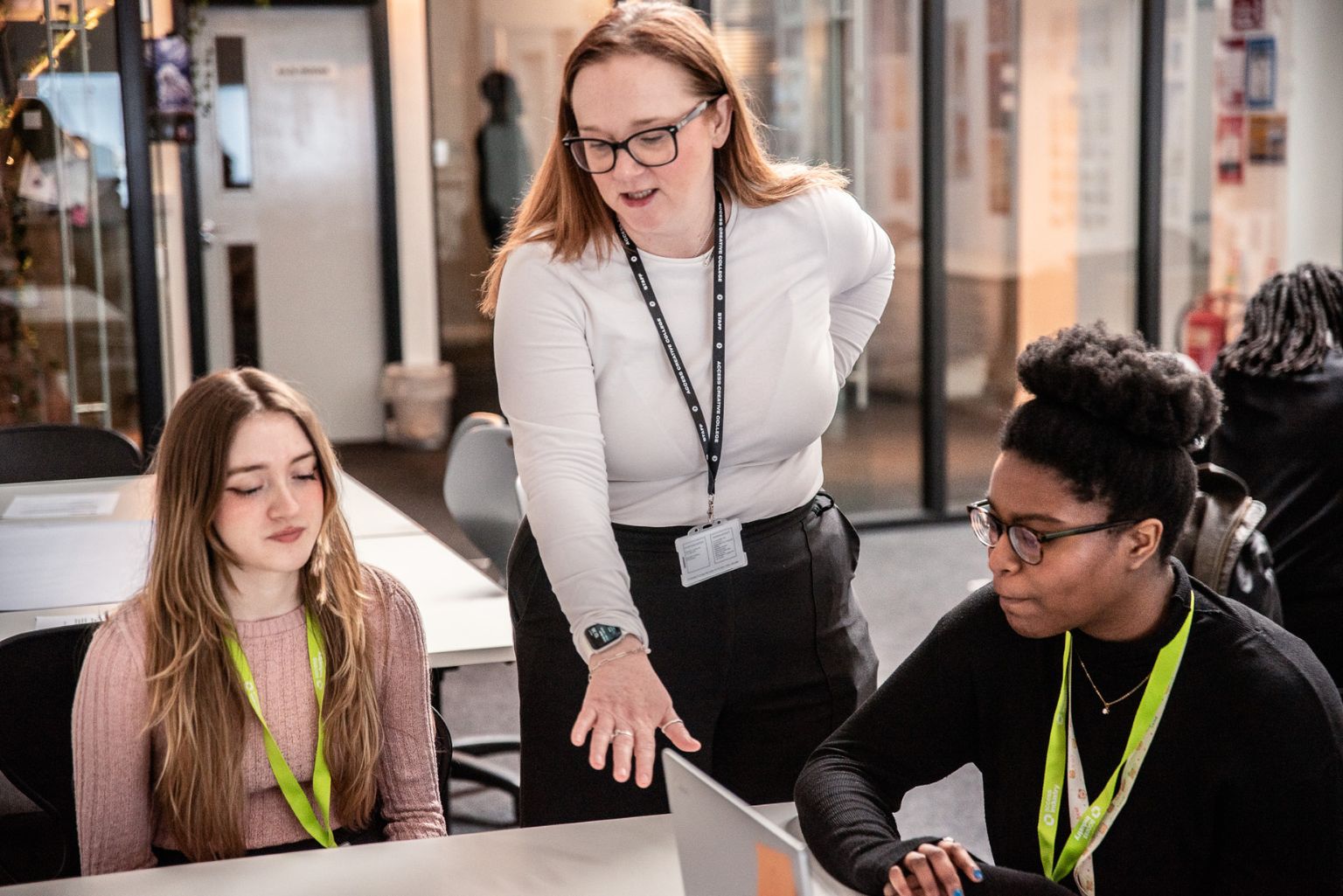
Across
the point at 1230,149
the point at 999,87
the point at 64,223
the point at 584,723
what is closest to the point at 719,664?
the point at 584,723

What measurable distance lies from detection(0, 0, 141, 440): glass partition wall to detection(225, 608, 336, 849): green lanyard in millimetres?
3673

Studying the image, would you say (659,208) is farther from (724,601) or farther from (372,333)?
(372,333)

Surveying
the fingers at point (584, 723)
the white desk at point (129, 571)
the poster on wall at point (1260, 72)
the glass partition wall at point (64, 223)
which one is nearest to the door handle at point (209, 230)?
the glass partition wall at point (64, 223)

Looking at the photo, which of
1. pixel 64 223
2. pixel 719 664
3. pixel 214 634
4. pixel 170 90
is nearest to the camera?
pixel 214 634

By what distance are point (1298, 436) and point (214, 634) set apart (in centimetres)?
222

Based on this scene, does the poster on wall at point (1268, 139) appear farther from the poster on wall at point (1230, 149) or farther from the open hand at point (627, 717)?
the open hand at point (627, 717)

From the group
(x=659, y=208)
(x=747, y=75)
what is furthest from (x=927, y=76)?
(x=659, y=208)

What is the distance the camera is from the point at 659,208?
74.0 inches

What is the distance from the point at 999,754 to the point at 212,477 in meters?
1.06

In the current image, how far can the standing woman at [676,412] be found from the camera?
1.86 meters

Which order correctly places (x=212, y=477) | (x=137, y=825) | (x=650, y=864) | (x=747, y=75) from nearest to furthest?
(x=650, y=864), (x=137, y=825), (x=212, y=477), (x=747, y=75)

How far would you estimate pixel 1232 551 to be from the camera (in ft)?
8.09

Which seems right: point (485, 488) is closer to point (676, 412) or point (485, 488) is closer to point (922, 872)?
point (676, 412)

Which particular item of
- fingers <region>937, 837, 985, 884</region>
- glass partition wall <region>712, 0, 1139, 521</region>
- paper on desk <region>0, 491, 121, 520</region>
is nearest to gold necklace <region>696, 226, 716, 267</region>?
fingers <region>937, 837, 985, 884</region>
